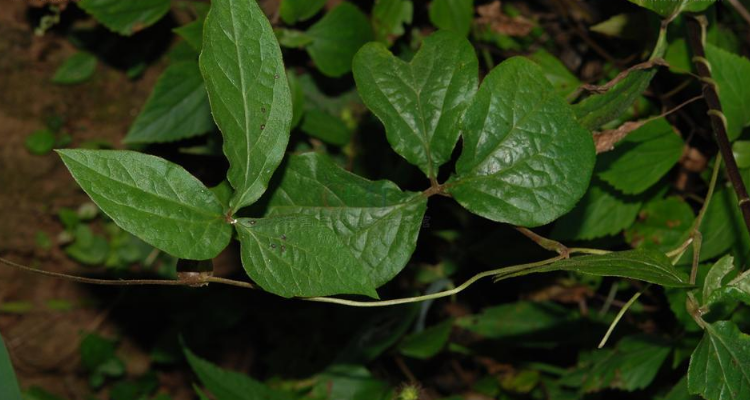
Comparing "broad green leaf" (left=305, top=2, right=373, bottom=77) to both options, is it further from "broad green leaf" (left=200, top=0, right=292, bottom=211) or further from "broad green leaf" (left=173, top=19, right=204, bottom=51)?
"broad green leaf" (left=200, top=0, right=292, bottom=211)

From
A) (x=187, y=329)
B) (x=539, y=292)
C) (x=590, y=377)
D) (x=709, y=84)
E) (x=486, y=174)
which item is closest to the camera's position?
(x=486, y=174)

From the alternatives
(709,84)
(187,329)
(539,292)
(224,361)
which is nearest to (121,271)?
(187,329)

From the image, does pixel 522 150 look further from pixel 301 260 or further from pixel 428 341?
pixel 428 341

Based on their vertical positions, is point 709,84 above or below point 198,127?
above

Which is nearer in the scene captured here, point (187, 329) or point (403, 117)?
point (403, 117)

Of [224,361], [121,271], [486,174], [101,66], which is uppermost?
[486,174]

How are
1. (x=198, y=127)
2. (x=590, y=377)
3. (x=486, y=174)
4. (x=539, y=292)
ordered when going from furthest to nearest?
(x=539, y=292) < (x=590, y=377) < (x=198, y=127) < (x=486, y=174)

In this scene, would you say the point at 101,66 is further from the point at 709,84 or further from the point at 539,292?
the point at 709,84
